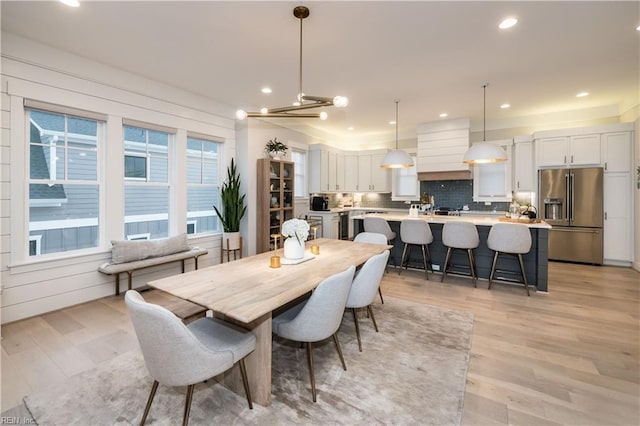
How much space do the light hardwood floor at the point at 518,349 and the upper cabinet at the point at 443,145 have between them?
288cm

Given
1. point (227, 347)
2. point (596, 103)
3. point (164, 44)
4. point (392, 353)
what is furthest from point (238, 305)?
point (596, 103)

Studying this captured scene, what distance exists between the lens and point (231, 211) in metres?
5.00

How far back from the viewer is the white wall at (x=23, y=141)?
9.58 ft

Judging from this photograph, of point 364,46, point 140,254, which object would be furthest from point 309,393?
point 364,46

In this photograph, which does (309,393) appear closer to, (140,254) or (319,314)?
(319,314)

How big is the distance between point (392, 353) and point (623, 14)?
11.7 feet

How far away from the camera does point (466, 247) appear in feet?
13.5

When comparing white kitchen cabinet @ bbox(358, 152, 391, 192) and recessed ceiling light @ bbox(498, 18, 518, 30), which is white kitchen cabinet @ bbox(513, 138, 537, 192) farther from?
recessed ceiling light @ bbox(498, 18, 518, 30)

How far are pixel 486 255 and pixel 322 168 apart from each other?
149 inches

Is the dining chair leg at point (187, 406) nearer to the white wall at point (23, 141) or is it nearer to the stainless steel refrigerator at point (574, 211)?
the white wall at point (23, 141)

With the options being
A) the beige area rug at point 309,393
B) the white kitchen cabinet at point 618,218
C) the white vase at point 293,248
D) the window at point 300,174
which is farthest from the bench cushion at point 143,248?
the white kitchen cabinet at point 618,218

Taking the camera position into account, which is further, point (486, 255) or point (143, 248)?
point (486, 255)

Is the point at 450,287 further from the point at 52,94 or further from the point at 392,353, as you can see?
the point at 52,94

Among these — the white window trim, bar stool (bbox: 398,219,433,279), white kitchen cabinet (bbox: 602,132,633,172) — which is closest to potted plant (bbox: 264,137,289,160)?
the white window trim
